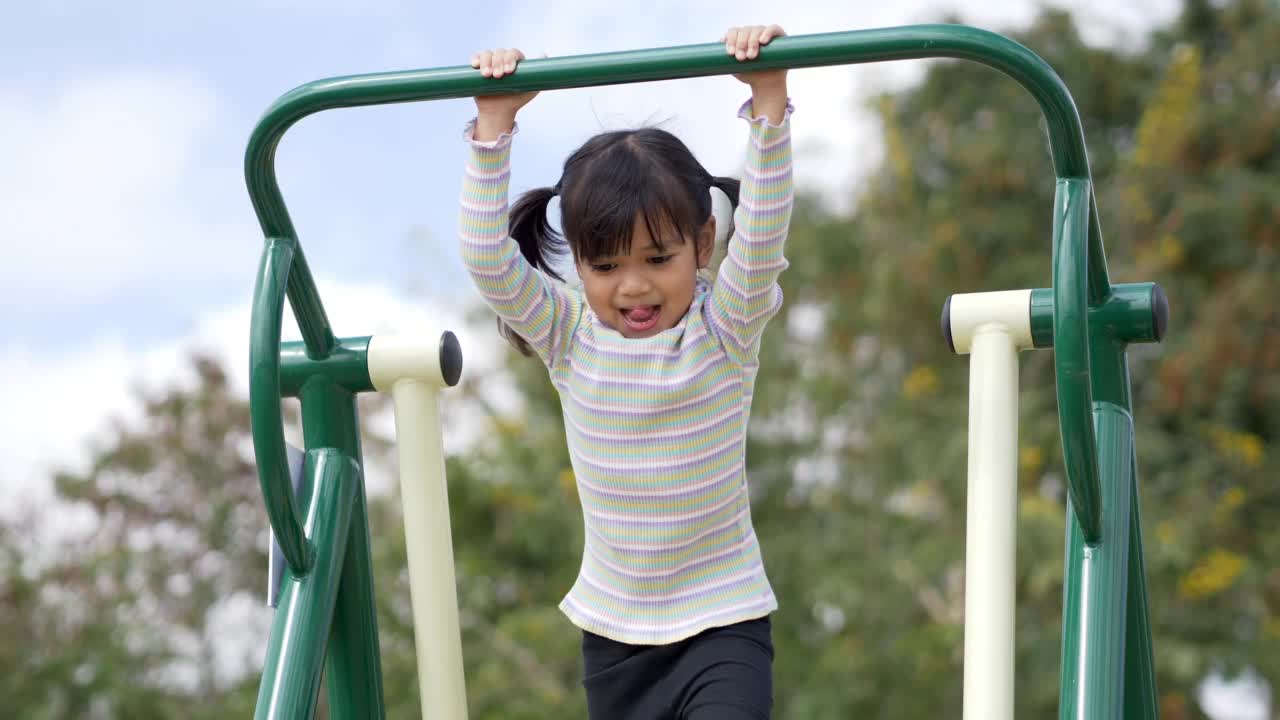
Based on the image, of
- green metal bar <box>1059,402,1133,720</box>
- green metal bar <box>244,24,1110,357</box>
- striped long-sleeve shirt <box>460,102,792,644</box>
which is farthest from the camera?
striped long-sleeve shirt <box>460,102,792,644</box>

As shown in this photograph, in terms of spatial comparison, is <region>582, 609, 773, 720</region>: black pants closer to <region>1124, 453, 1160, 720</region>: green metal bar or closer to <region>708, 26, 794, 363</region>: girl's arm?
<region>708, 26, 794, 363</region>: girl's arm

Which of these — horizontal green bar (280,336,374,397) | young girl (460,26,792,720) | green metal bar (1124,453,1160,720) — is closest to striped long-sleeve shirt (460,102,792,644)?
young girl (460,26,792,720)

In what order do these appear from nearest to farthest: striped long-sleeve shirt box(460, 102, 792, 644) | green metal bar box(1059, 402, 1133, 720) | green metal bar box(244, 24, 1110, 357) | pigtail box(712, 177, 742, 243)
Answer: green metal bar box(244, 24, 1110, 357) → green metal bar box(1059, 402, 1133, 720) → striped long-sleeve shirt box(460, 102, 792, 644) → pigtail box(712, 177, 742, 243)

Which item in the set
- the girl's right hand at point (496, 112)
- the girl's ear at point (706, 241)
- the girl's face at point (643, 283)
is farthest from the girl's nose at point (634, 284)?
the girl's right hand at point (496, 112)

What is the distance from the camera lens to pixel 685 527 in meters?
2.03

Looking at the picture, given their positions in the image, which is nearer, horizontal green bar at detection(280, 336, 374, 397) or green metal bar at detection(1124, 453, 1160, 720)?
green metal bar at detection(1124, 453, 1160, 720)

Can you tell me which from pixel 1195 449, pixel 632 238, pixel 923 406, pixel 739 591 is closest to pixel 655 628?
pixel 739 591

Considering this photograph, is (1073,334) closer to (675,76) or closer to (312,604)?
(675,76)

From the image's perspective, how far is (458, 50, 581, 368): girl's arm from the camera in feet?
6.40

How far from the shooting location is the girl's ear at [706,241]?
208 centimetres

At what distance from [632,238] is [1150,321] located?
2.34 ft

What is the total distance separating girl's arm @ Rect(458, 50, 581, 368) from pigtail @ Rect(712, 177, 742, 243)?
0.26 meters

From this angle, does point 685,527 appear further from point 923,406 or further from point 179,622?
point 179,622

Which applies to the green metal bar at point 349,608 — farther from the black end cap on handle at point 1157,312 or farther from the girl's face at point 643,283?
the black end cap on handle at point 1157,312
